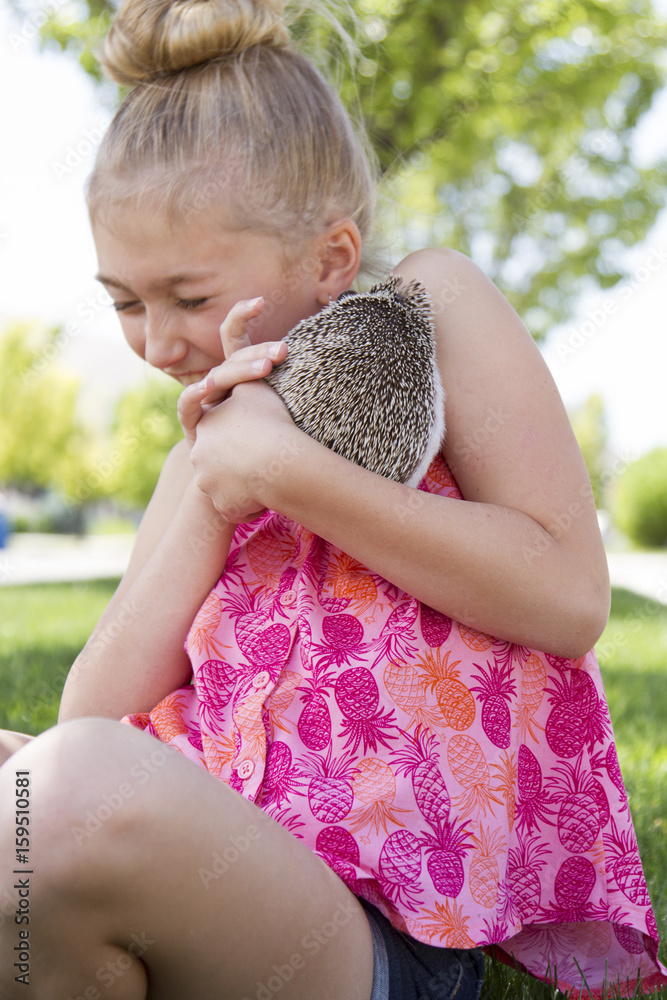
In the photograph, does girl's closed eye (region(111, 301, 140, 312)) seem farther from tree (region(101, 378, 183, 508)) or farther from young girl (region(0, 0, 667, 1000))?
tree (region(101, 378, 183, 508))

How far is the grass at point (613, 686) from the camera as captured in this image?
2.66 meters

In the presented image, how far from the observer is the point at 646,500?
A: 77.6ft

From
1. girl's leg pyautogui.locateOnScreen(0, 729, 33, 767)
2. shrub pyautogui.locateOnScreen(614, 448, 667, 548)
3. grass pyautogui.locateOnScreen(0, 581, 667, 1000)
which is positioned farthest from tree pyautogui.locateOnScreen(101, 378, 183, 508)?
girl's leg pyautogui.locateOnScreen(0, 729, 33, 767)

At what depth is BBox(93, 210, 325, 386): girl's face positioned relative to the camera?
199cm

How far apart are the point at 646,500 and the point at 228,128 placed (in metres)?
23.4

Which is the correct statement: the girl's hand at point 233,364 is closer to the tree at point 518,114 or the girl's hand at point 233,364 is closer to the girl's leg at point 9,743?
the girl's leg at point 9,743

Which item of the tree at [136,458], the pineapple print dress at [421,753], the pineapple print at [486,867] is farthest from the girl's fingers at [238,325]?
the tree at [136,458]

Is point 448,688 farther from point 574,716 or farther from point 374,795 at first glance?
point 574,716

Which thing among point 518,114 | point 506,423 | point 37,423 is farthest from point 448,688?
point 37,423

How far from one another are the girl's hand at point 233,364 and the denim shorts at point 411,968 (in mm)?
1056

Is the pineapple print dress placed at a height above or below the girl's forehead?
below

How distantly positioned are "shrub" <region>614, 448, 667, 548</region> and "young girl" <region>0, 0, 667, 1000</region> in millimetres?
22904

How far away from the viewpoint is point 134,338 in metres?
2.22

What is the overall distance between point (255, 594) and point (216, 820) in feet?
2.30
